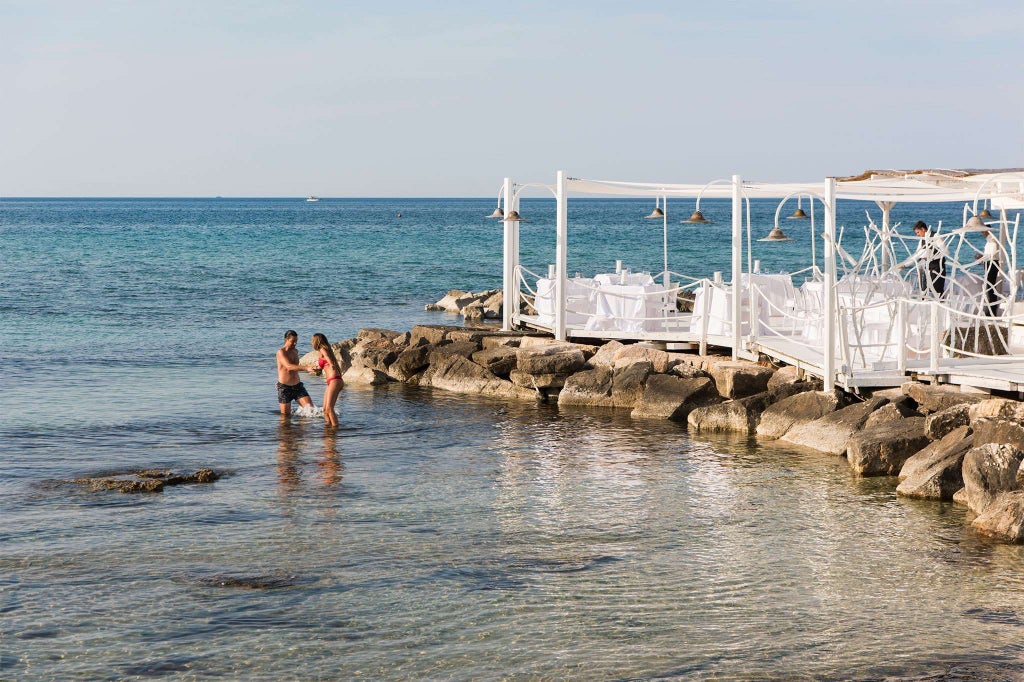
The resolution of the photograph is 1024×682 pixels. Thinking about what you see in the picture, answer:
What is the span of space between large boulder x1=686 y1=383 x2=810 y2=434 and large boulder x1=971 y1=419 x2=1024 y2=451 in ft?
10.4

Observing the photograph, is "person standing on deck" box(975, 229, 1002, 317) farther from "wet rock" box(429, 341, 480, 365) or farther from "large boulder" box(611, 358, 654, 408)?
"wet rock" box(429, 341, 480, 365)

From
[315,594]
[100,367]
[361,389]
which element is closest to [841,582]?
[315,594]

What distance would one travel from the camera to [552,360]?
17.6 m

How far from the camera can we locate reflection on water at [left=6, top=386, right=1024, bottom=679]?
7.66 meters

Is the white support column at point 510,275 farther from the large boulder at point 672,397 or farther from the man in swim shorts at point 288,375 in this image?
the man in swim shorts at point 288,375

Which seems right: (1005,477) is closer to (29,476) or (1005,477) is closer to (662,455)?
(662,455)

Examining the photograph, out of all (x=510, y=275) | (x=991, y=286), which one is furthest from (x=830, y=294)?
(x=510, y=275)

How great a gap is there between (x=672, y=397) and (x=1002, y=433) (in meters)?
4.88

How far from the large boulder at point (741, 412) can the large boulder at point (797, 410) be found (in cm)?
17

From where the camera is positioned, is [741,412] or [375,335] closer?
[741,412]

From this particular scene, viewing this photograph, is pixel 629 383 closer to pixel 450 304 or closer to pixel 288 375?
pixel 288 375

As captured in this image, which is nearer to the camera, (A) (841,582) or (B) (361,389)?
(A) (841,582)

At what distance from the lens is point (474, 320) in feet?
100.0

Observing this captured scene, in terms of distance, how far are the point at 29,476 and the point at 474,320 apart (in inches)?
723
